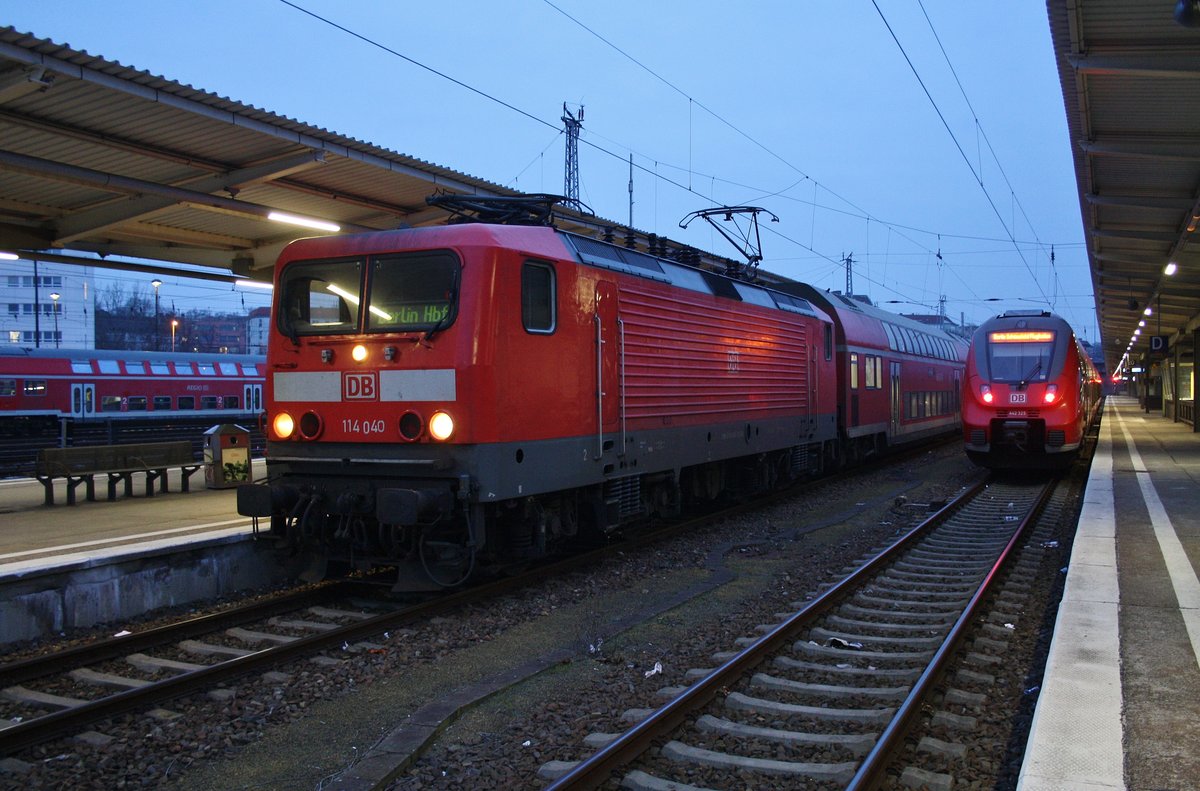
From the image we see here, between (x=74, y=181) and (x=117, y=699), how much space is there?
622 centimetres

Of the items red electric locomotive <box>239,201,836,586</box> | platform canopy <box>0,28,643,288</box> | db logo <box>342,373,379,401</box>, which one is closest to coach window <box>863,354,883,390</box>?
platform canopy <box>0,28,643,288</box>

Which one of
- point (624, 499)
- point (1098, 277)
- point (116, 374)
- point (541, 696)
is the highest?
point (1098, 277)

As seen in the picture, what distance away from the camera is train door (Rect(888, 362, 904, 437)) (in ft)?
69.8

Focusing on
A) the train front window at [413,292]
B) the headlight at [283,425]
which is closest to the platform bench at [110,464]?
the headlight at [283,425]

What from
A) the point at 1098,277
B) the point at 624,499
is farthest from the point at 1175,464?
the point at 624,499

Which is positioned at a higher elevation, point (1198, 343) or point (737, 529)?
point (1198, 343)

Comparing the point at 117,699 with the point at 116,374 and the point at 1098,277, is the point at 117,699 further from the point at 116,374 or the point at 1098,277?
the point at 1098,277

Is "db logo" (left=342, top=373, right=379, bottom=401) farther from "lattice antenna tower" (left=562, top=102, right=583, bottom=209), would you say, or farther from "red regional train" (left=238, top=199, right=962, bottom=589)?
"lattice antenna tower" (left=562, top=102, right=583, bottom=209)

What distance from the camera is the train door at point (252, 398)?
31359 millimetres

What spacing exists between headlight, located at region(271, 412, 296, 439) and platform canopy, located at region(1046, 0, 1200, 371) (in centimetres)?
803

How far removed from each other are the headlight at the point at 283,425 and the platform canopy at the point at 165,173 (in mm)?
3073

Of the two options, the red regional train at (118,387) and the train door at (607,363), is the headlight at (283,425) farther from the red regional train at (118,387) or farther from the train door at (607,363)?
the red regional train at (118,387)

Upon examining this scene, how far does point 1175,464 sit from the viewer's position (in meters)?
18.8

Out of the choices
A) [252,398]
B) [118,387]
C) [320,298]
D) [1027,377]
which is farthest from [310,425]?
[252,398]
